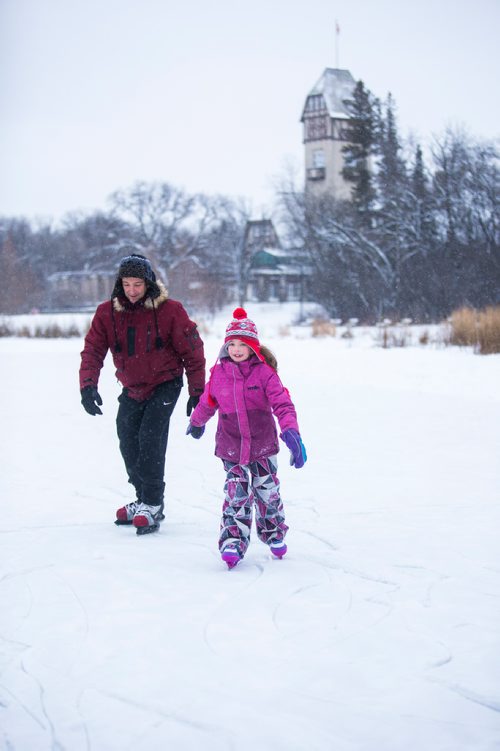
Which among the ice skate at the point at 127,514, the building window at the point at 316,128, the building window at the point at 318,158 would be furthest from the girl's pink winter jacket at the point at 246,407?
the building window at the point at 316,128

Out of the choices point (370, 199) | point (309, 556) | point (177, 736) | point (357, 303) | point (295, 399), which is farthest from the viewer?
point (370, 199)

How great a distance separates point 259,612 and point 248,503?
76 centimetres

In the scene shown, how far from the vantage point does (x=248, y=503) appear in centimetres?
405

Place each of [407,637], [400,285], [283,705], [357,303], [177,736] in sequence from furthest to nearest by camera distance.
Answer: [357,303], [400,285], [407,637], [283,705], [177,736]

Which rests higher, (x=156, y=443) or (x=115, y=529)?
(x=156, y=443)

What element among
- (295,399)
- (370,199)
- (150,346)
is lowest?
(295,399)

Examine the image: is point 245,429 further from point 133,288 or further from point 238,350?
point 133,288

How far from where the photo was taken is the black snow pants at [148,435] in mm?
4598

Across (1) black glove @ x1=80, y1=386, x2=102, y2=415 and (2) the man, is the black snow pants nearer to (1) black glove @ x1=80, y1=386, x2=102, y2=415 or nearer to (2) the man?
(2) the man

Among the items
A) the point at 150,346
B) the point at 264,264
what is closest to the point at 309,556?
the point at 150,346

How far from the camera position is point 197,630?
3176 mm

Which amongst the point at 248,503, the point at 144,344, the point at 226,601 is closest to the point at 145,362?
the point at 144,344

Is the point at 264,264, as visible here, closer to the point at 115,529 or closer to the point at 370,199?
the point at 370,199

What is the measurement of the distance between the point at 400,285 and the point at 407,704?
32691 mm
